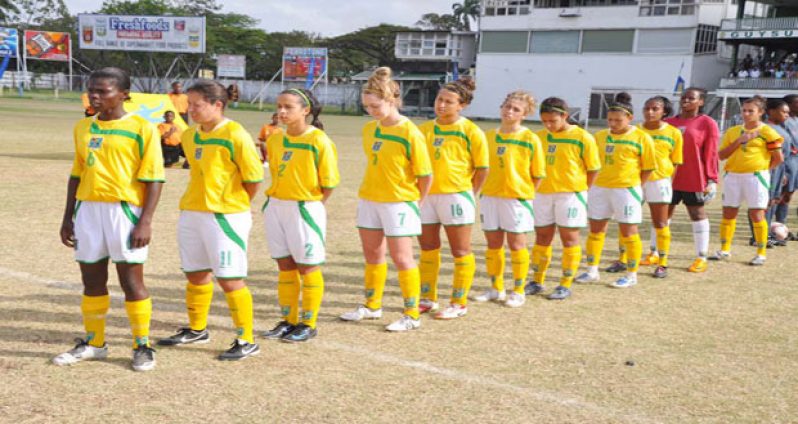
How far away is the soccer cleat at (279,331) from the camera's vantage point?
5.53 meters

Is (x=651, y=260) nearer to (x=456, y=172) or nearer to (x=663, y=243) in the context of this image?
(x=663, y=243)

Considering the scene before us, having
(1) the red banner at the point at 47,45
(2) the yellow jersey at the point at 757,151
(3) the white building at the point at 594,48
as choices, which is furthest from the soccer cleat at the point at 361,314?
(1) the red banner at the point at 47,45

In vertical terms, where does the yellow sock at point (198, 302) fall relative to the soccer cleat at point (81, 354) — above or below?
above

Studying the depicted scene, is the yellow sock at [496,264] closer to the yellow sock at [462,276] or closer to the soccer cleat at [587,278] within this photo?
the yellow sock at [462,276]

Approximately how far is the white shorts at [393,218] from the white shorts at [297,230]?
0.57 meters

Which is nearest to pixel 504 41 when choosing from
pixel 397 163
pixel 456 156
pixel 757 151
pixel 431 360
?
pixel 757 151

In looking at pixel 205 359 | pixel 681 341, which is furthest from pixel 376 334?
pixel 681 341

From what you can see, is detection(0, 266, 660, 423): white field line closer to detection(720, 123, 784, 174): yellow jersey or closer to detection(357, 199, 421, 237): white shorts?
detection(357, 199, 421, 237): white shorts

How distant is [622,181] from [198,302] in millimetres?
4709

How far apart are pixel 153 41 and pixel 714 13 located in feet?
145

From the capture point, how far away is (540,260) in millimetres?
7387

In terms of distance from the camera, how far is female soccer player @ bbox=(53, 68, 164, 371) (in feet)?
14.9

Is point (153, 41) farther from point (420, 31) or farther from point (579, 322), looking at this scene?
point (579, 322)

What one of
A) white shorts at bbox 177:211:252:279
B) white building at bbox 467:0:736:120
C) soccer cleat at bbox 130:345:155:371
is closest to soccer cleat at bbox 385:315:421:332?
white shorts at bbox 177:211:252:279
